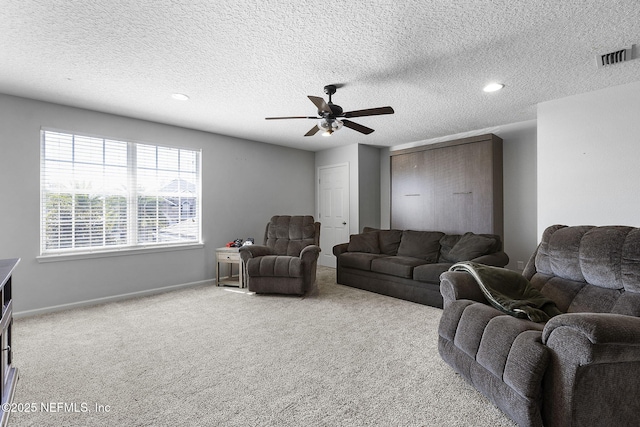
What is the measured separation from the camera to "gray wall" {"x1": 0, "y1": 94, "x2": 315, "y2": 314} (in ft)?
11.1

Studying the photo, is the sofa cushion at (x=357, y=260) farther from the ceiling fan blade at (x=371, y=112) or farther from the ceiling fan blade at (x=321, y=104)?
the ceiling fan blade at (x=321, y=104)

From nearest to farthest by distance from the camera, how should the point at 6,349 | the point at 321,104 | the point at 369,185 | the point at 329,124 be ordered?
the point at 6,349 < the point at 321,104 < the point at 329,124 < the point at 369,185

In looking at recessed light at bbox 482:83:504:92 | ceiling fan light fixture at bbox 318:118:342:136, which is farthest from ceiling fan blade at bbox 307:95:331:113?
recessed light at bbox 482:83:504:92

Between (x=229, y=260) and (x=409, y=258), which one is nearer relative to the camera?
(x=409, y=258)

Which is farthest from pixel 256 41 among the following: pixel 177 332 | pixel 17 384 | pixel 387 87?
pixel 17 384

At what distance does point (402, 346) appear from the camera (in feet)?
8.63

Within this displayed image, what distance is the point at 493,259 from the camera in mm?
3789

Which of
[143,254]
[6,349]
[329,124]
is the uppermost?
[329,124]

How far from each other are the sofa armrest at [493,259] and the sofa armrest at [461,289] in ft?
5.36

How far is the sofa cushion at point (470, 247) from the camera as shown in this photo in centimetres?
391

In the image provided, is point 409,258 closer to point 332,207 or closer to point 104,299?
point 332,207

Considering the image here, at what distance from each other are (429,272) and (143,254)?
3900 mm

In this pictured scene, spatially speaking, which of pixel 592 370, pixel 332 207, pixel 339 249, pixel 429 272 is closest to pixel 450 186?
pixel 429 272

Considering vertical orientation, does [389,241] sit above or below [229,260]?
above
